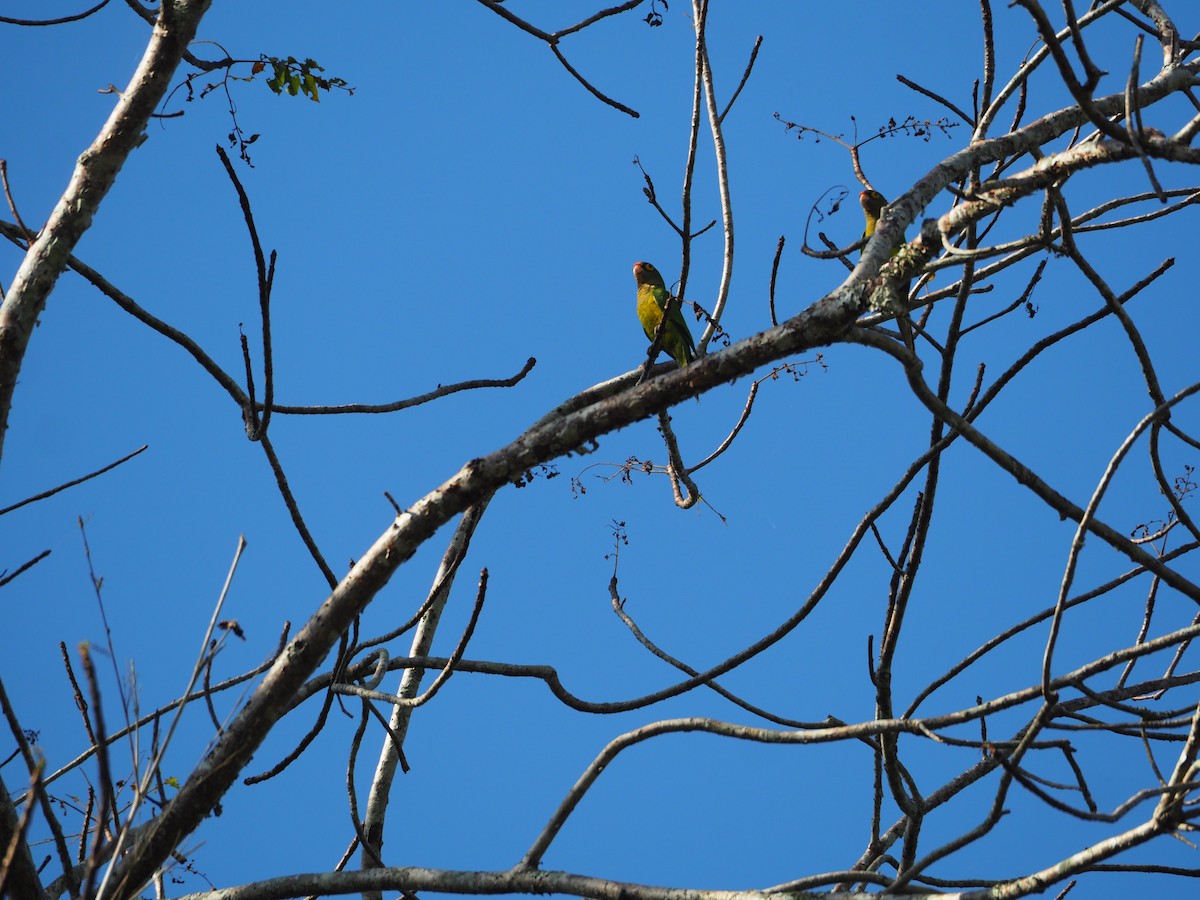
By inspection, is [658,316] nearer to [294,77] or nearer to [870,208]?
[870,208]

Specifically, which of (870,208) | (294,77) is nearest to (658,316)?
(870,208)

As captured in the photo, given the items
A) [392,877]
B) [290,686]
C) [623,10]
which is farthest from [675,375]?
[623,10]

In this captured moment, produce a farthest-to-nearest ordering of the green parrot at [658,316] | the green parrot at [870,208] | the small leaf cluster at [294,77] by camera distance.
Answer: the green parrot at [658,316] → the green parrot at [870,208] → the small leaf cluster at [294,77]

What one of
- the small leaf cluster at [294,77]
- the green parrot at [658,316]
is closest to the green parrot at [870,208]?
the green parrot at [658,316]

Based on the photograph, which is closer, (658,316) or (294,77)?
(294,77)

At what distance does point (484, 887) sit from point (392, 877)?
0.19 metres

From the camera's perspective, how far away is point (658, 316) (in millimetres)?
6234

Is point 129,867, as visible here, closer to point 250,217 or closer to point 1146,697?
point 250,217


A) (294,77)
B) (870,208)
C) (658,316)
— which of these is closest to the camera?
(294,77)

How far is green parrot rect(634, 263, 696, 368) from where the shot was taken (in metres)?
→ 5.89

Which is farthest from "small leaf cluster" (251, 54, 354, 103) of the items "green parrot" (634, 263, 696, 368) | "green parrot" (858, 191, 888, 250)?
Result: "green parrot" (858, 191, 888, 250)

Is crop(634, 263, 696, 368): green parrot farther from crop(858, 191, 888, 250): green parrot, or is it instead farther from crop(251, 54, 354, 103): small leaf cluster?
crop(251, 54, 354, 103): small leaf cluster

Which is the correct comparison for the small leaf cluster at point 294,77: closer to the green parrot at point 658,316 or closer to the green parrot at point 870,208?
the green parrot at point 658,316

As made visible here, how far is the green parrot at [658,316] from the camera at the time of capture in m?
5.89
